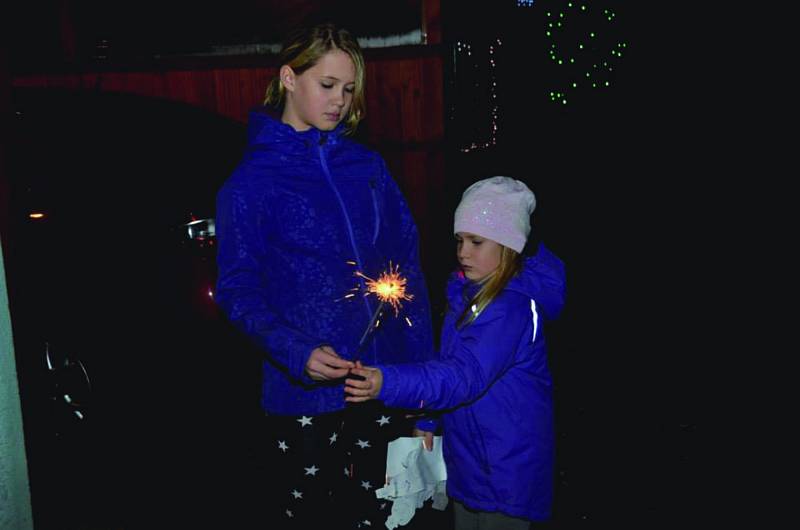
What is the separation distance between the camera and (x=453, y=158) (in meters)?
6.17

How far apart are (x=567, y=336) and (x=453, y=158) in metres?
2.00

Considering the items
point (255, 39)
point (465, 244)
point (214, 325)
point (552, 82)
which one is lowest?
point (214, 325)

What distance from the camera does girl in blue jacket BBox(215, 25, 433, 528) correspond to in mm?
2178

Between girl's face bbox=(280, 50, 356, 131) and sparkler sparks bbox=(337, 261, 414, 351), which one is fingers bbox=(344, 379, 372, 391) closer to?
sparkler sparks bbox=(337, 261, 414, 351)

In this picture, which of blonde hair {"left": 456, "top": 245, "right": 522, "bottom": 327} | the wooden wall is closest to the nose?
blonde hair {"left": 456, "top": 245, "right": 522, "bottom": 327}

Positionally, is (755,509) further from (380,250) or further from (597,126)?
(597,126)

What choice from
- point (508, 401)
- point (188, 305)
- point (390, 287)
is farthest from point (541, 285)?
point (188, 305)

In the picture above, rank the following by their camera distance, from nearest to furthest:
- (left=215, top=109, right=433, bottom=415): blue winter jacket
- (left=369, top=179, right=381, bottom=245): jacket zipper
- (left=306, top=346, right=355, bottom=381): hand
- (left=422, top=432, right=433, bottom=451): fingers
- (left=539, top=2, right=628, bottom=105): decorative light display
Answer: (left=306, top=346, right=355, bottom=381): hand
(left=215, top=109, right=433, bottom=415): blue winter jacket
(left=369, top=179, right=381, bottom=245): jacket zipper
(left=422, top=432, right=433, bottom=451): fingers
(left=539, top=2, right=628, bottom=105): decorative light display

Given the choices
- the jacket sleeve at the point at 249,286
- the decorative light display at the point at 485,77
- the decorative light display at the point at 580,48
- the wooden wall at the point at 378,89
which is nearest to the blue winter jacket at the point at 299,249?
the jacket sleeve at the point at 249,286

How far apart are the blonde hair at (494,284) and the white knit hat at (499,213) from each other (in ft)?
0.16

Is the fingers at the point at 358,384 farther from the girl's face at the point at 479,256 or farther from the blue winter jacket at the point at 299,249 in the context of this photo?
the girl's face at the point at 479,256

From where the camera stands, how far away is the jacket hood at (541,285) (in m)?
2.51

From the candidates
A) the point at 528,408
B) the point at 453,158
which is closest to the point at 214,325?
the point at 528,408

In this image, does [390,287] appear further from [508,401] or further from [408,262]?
[508,401]
